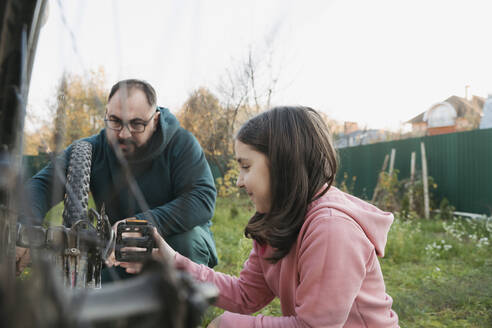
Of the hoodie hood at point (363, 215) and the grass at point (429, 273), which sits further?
the grass at point (429, 273)

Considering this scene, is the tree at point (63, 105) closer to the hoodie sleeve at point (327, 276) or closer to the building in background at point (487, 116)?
the hoodie sleeve at point (327, 276)

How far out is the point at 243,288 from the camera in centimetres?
151

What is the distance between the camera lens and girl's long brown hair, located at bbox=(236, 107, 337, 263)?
1285 millimetres

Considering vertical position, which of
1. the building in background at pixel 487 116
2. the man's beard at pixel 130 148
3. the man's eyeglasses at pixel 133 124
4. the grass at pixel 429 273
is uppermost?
the building in background at pixel 487 116

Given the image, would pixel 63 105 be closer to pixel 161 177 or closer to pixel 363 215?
pixel 363 215

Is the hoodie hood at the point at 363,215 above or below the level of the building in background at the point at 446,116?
below

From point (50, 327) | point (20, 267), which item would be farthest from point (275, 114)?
point (50, 327)

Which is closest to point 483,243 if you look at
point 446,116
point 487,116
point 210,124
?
point 210,124

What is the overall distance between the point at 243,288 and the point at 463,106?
27770 millimetres

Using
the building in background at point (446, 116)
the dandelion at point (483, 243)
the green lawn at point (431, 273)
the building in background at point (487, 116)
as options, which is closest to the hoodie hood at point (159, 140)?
the green lawn at point (431, 273)

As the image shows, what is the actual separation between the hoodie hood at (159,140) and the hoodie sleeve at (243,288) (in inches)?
35.1

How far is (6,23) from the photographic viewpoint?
74cm

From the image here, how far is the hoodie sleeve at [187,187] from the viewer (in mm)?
2053

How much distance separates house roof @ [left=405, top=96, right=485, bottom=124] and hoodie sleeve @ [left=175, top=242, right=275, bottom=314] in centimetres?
2151
